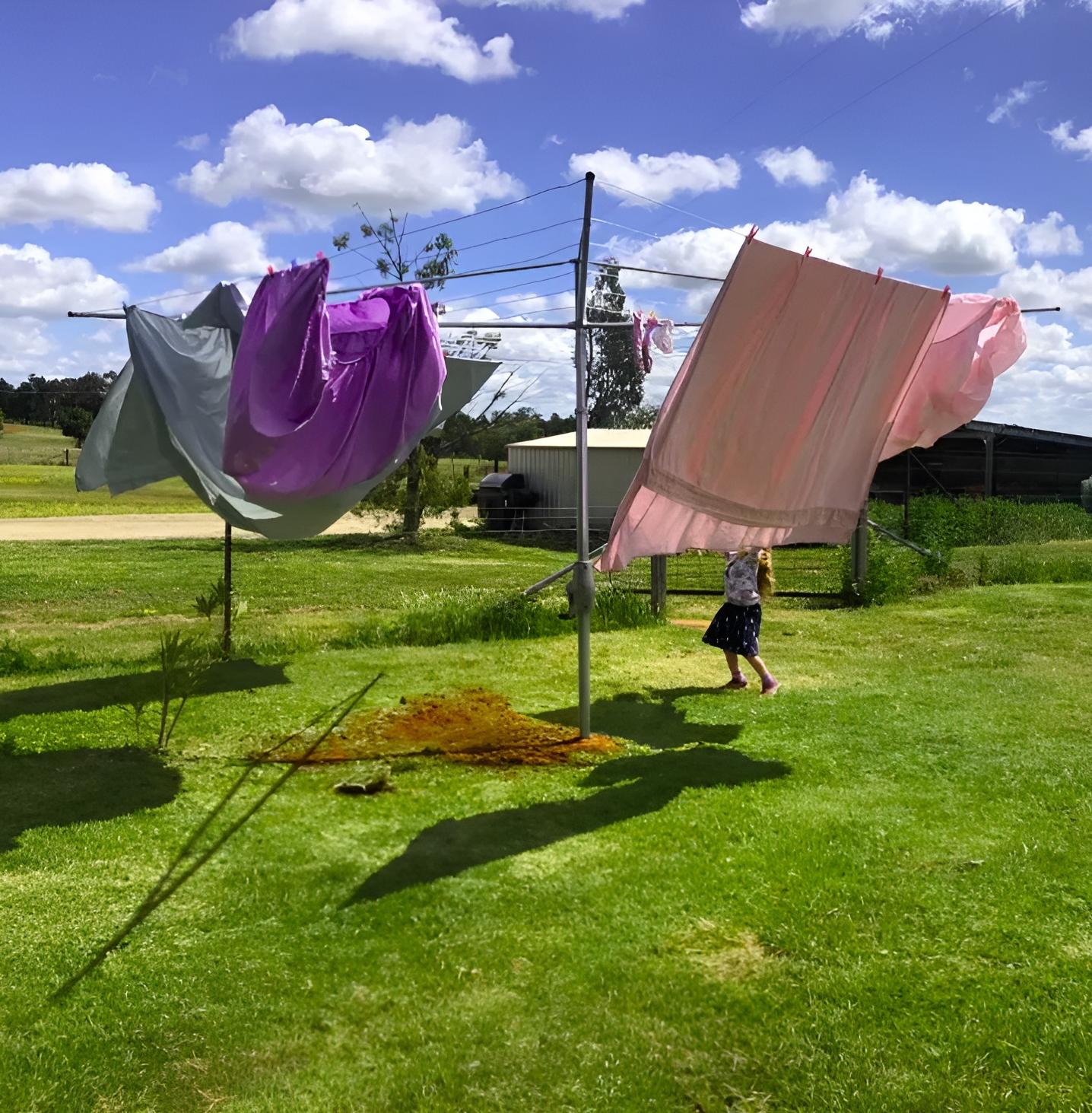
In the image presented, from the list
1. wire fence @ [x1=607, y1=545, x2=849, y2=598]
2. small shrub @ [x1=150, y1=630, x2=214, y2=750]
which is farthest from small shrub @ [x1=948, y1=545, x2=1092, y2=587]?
small shrub @ [x1=150, y1=630, x2=214, y2=750]

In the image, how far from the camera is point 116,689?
8.37 meters

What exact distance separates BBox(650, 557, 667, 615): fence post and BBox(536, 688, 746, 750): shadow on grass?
3.64 m

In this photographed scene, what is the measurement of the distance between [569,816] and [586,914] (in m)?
1.17

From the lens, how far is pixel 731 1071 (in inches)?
131

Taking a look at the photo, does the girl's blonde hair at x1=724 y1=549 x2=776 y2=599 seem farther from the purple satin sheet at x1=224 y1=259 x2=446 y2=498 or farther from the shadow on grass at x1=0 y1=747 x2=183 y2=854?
the shadow on grass at x1=0 y1=747 x2=183 y2=854

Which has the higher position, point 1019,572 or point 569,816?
point 1019,572

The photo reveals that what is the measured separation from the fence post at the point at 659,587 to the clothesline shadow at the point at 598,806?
461cm

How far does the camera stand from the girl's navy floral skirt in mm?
8180

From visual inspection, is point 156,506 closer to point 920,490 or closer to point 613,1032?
point 920,490

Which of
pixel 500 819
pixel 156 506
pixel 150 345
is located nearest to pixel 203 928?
pixel 500 819

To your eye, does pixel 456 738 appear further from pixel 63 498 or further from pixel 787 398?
pixel 63 498

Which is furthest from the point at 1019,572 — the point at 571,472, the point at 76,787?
the point at 571,472

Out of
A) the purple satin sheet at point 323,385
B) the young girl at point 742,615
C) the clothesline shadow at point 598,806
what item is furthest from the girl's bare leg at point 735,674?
the purple satin sheet at point 323,385

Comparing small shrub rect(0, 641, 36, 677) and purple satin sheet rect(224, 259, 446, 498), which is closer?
purple satin sheet rect(224, 259, 446, 498)
